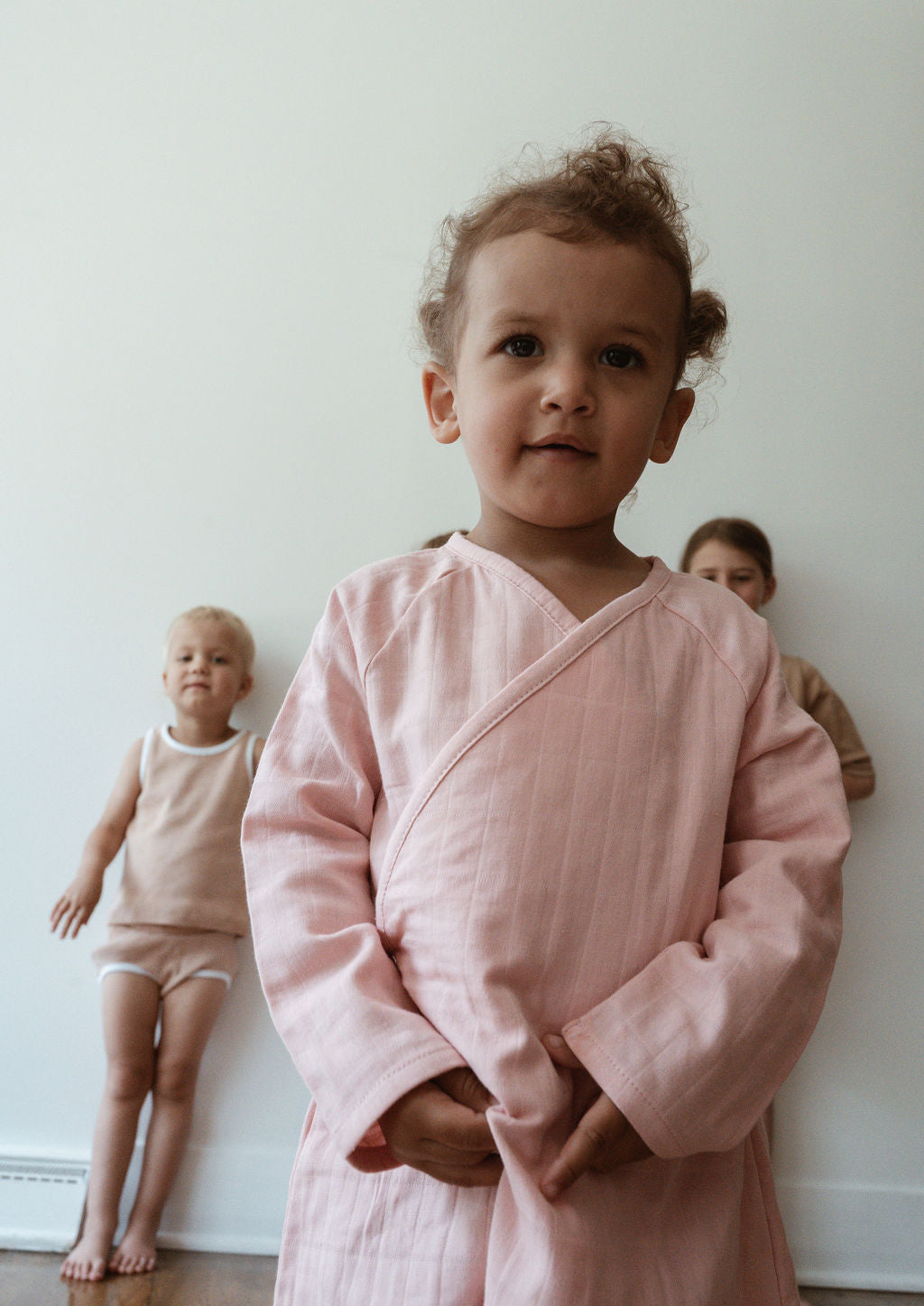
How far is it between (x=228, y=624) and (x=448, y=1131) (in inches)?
59.8

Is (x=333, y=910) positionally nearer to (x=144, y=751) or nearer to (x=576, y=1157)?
(x=576, y=1157)

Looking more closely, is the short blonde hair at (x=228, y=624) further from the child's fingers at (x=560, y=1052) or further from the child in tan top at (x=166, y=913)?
the child's fingers at (x=560, y=1052)

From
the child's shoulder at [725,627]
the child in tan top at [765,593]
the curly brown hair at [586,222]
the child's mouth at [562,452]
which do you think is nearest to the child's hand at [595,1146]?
the child's shoulder at [725,627]

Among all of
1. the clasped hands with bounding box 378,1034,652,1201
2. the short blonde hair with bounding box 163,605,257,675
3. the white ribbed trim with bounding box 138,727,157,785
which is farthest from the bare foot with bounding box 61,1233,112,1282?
the clasped hands with bounding box 378,1034,652,1201

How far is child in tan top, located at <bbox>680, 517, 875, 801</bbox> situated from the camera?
6.26 ft

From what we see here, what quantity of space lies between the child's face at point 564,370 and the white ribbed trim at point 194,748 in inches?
54.0

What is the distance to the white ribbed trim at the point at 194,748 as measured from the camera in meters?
2.01

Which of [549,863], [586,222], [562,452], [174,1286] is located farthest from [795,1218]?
[586,222]

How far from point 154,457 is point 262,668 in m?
0.52

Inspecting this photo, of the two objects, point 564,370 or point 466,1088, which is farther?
point 564,370

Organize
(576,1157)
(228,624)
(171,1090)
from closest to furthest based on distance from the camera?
1. (576,1157)
2. (171,1090)
3. (228,624)

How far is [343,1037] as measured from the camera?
2.08 feet

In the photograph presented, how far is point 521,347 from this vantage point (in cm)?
76

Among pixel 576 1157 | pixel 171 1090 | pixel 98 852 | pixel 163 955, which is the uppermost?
pixel 576 1157
